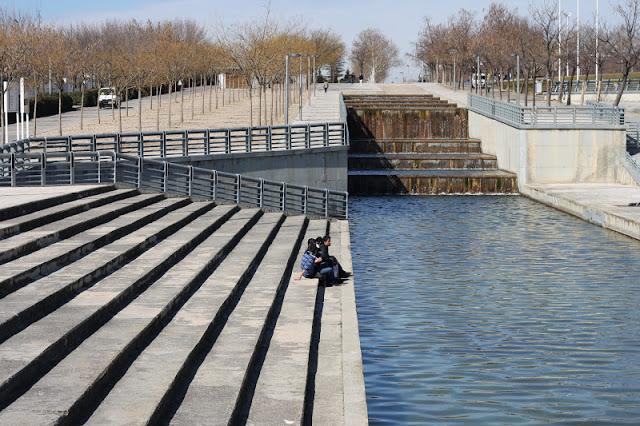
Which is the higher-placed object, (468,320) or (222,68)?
(222,68)

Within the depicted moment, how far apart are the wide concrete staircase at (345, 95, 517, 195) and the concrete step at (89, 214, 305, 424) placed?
28.7m

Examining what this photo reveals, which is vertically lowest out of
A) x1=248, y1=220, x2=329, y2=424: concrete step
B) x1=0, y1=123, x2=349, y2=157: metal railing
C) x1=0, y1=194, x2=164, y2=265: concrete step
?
x1=248, y1=220, x2=329, y2=424: concrete step

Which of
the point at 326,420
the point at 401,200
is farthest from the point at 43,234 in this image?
the point at 401,200

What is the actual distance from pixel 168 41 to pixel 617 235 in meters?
51.4

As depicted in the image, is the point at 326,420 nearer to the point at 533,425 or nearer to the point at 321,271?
the point at 533,425

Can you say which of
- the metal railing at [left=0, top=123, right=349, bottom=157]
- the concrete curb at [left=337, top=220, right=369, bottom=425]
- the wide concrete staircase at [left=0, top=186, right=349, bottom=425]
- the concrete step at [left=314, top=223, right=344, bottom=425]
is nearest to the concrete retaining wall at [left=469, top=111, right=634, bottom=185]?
the metal railing at [left=0, top=123, right=349, bottom=157]

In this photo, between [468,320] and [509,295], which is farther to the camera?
[509,295]

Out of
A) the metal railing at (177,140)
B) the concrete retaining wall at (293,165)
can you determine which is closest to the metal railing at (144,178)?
the concrete retaining wall at (293,165)

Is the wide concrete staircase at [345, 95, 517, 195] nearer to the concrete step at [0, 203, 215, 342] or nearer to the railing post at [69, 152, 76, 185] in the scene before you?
the railing post at [69, 152, 76, 185]

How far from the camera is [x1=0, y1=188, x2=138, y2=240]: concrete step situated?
1914 centimetres

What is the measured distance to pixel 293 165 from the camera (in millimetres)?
41688

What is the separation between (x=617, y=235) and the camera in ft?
111

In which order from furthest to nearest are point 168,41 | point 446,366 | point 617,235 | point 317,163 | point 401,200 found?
point 168,41 → point 401,200 → point 317,163 → point 617,235 → point 446,366

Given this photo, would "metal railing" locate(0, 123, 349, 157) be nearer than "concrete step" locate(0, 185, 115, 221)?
No
